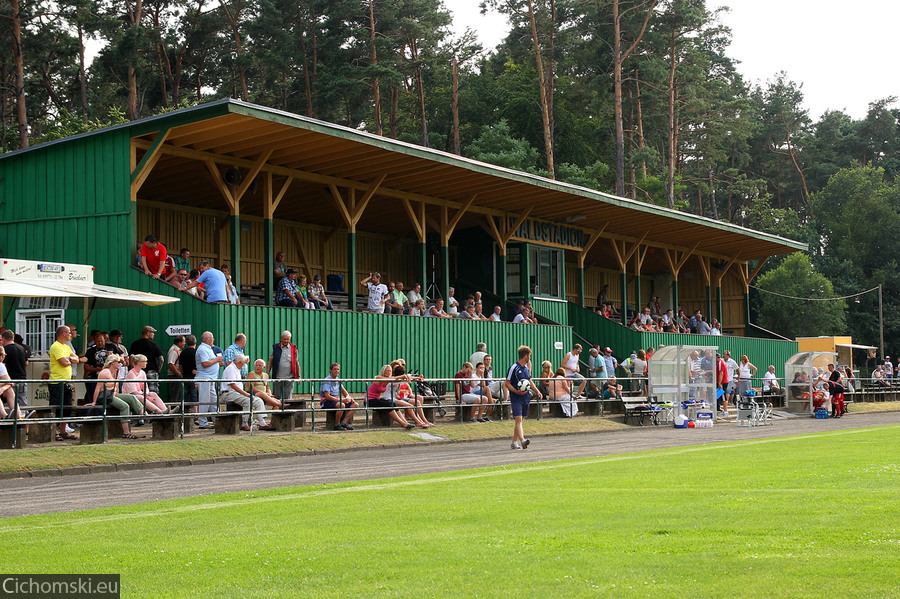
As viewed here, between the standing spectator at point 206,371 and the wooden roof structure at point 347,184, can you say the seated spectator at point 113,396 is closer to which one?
the standing spectator at point 206,371

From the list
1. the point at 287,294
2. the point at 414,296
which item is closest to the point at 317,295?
the point at 287,294

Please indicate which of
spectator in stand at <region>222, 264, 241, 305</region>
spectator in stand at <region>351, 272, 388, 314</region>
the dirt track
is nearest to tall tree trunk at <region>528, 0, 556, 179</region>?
spectator in stand at <region>351, 272, 388, 314</region>

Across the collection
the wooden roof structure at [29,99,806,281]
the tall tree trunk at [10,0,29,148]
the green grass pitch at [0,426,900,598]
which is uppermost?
the tall tree trunk at [10,0,29,148]

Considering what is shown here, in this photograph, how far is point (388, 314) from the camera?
80.3 feet

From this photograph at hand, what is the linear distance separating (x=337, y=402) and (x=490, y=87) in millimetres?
46899

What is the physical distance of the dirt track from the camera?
10609mm

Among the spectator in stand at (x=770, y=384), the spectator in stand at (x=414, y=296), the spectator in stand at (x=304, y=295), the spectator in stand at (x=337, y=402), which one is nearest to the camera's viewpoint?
the spectator in stand at (x=337, y=402)

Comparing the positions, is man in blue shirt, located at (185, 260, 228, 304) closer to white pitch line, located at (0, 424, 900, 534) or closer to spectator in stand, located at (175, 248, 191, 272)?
spectator in stand, located at (175, 248, 191, 272)

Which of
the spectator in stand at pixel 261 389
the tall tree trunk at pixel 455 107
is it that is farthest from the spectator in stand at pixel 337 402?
the tall tree trunk at pixel 455 107

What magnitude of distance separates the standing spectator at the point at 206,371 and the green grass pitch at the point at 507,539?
251 inches

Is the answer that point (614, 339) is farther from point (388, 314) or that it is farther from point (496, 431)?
point (496, 431)

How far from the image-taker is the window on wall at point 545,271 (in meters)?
32.2

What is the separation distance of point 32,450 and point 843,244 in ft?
213

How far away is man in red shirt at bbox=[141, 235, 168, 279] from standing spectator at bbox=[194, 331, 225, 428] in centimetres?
317
